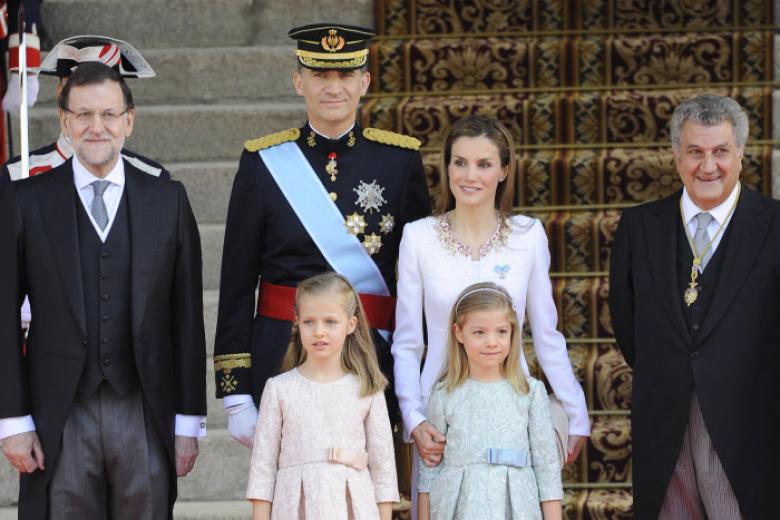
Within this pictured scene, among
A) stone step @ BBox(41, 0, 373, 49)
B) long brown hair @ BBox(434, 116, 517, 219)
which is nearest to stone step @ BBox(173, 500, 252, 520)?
long brown hair @ BBox(434, 116, 517, 219)

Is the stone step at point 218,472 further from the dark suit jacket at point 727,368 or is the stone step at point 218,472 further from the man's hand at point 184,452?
the dark suit jacket at point 727,368

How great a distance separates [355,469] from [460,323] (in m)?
0.37

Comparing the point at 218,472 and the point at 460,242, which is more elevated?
the point at 460,242

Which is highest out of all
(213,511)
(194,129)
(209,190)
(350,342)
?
(194,129)

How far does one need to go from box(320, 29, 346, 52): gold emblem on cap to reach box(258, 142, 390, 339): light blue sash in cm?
26

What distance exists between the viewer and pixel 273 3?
576 centimetres

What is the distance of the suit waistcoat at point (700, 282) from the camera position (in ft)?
10.2

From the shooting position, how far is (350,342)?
3.12m

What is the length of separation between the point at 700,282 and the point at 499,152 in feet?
1.64

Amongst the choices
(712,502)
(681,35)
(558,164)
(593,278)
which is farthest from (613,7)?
(712,502)

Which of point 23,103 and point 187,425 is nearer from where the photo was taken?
point 187,425

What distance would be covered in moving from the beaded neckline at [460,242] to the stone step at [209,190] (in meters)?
1.98

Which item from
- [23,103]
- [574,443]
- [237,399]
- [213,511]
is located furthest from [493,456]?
[23,103]

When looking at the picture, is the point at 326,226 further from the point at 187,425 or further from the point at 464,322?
the point at 187,425
